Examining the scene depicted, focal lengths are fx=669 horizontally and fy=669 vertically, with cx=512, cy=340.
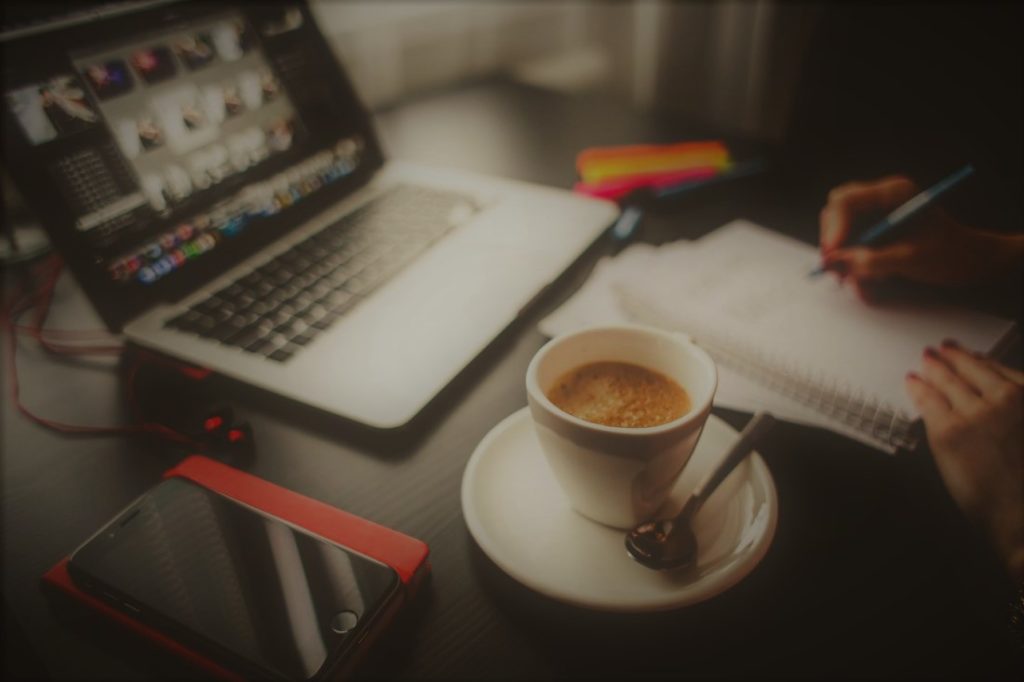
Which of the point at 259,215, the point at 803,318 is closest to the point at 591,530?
the point at 803,318

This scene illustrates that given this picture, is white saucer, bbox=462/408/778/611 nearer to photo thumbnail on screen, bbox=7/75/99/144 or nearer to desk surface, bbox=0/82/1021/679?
desk surface, bbox=0/82/1021/679

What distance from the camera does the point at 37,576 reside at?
42cm

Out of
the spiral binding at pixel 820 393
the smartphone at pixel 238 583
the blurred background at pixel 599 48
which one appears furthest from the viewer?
the blurred background at pixel 599 48

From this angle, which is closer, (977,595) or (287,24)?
(977,595)

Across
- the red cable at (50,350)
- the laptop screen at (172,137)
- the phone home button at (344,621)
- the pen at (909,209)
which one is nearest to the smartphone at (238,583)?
the phone home button at (344,621)

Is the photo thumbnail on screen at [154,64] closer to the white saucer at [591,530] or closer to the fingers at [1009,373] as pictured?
the white saucer at [591,530]

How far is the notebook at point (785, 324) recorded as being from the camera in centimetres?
47

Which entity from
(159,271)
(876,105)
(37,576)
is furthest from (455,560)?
(876,105)

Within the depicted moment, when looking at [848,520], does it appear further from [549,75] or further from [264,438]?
[549,75]

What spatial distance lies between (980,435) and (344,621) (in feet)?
1.37

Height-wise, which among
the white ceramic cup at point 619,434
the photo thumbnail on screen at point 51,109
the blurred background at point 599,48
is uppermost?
the photo thumbnail on screen at point 51,109

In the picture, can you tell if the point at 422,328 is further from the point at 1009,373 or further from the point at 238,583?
the point at 1009,373

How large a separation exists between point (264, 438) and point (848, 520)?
0.41 metres

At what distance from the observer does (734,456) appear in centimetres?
39
